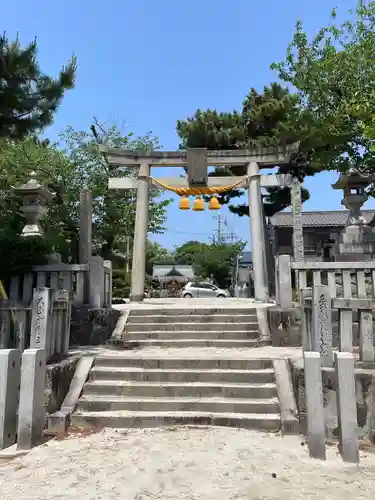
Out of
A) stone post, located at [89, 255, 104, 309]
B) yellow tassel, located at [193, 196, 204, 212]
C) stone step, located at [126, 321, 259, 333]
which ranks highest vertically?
yellow tassel, located at [193, 196, 204, 212]

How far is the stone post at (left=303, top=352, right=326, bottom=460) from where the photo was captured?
4.20 m

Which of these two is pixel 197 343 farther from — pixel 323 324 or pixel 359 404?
pixel 359 404

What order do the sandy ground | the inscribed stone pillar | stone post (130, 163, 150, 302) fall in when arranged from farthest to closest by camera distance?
stone post (130, 163, 150, 302) < the inscribed stone pillar < the sandy ground

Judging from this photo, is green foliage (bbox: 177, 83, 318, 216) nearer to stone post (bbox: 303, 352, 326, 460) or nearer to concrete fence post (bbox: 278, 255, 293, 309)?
concrete fence post (bbox: 278, 255, 293, 309)

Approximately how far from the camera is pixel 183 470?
3902 millimetres

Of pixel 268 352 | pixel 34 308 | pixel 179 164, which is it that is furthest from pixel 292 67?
pixel 34 308

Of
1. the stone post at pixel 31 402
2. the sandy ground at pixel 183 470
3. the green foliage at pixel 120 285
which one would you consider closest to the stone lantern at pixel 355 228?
the sandy ground at pixel 183 470

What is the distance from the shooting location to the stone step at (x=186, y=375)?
5879mm

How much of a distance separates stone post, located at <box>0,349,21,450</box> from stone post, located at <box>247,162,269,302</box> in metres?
8.08

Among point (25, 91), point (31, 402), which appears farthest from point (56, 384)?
point (25, 91)

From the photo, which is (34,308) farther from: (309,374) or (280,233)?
(280,233)

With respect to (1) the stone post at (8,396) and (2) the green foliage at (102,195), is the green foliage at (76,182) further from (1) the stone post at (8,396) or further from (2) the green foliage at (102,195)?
(1) the stone post at (8,396)

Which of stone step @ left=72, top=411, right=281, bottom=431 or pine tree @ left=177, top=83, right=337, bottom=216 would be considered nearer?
stone step @ left=72, top=411, right=281, bottom=431

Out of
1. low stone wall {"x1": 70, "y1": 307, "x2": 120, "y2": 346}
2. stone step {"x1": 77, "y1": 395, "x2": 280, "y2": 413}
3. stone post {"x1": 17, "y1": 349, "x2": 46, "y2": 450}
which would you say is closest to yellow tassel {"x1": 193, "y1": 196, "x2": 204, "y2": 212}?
low stone wall {"x1": 70, "y1": 307, "x2": 120, "y2": 346}
